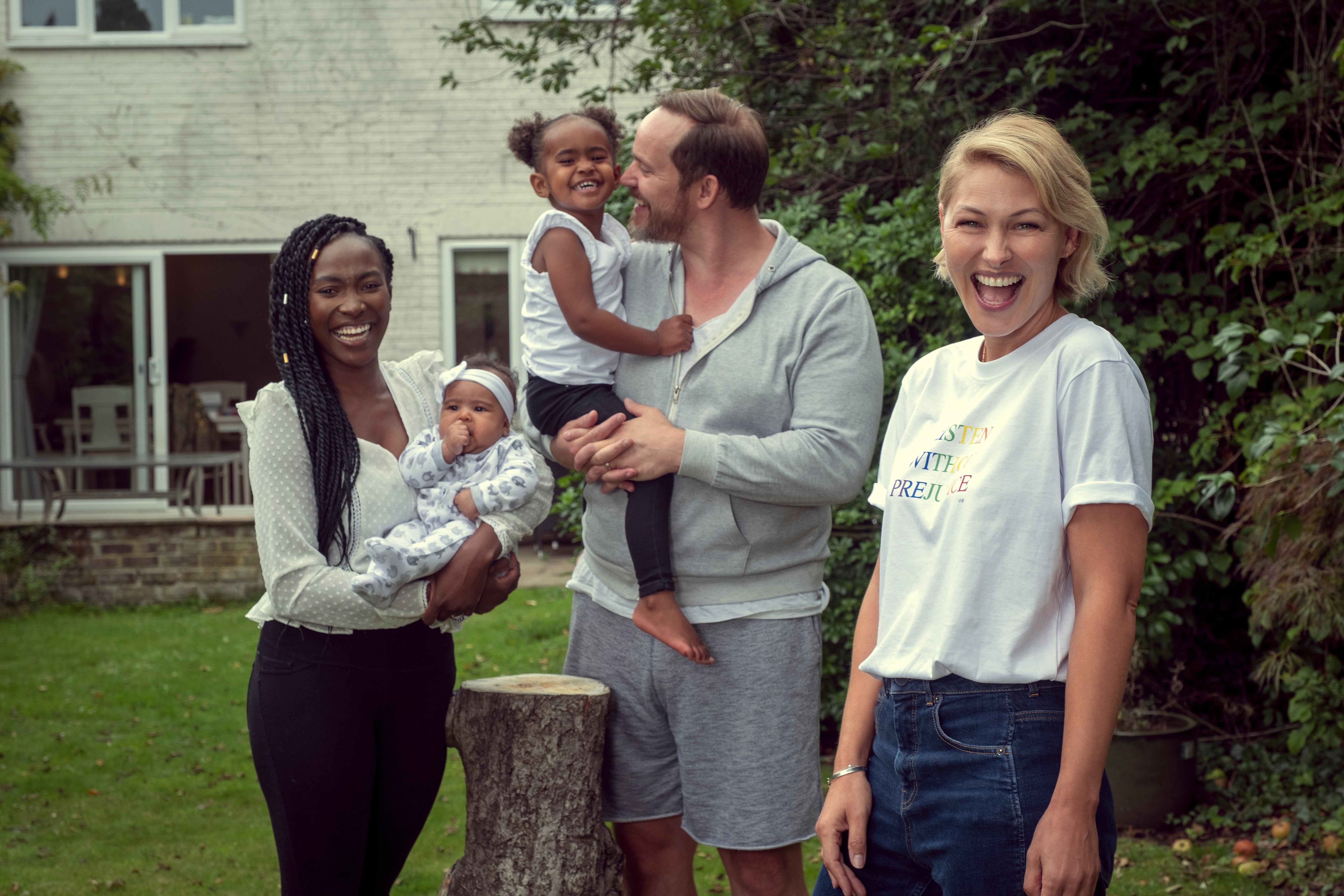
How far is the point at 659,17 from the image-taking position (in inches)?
195

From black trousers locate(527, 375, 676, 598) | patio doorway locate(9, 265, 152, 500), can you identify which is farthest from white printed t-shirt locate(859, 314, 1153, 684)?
patio doorway locate(9, 265, 152, 500)

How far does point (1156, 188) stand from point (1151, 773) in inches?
89.8

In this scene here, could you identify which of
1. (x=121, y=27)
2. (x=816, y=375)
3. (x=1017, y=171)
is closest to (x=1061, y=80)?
(x=816, y=375)

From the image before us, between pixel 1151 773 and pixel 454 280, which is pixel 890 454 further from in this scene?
pixel 454 280

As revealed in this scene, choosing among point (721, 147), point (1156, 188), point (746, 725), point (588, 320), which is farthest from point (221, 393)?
point (746, 725)

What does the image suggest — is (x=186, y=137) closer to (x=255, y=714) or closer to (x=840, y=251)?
(x=840, y=251)

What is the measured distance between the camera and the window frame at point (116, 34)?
10.2 meters

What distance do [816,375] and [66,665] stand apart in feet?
22.2

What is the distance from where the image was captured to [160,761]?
5645 mm

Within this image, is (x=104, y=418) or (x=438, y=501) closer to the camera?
(x=438, y=501)

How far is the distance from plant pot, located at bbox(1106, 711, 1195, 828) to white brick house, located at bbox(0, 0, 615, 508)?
23.7 ft

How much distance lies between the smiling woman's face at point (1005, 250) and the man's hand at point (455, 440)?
1118mm

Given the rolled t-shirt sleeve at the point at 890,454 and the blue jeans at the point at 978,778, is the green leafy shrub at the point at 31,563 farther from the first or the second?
the blue jeans at the point at 978,778

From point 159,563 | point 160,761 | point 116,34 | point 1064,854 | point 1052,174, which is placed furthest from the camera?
point 116,34
